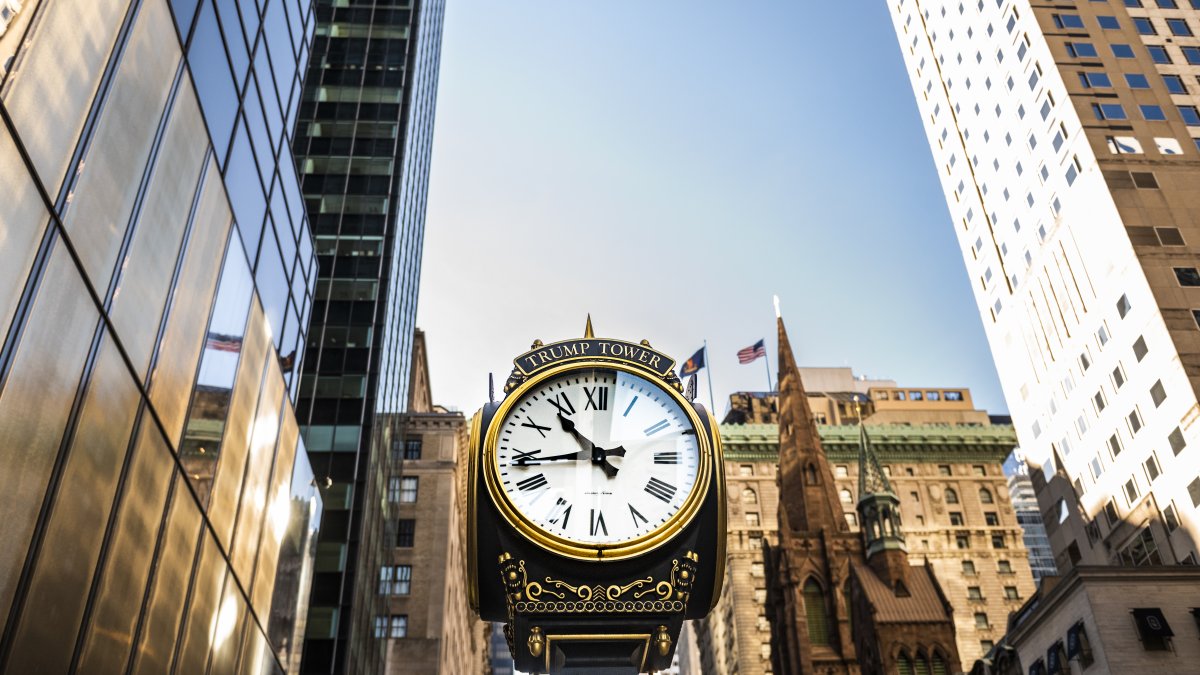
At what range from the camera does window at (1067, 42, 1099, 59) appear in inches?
2608

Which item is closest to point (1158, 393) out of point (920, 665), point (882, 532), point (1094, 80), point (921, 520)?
point (1094, 80)

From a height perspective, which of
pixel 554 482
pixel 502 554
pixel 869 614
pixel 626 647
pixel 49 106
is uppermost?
pixel 869 614

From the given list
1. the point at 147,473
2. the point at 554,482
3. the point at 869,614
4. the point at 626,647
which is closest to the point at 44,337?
the point at 147,473

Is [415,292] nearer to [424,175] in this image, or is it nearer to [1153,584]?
[424,175]

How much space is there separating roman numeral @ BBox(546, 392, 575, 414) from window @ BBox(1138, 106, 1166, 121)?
220 ft

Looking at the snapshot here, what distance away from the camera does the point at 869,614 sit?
276 feet

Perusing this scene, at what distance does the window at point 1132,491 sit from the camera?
55.4 meters

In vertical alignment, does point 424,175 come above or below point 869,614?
above

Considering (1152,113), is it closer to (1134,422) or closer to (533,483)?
(1134,422)

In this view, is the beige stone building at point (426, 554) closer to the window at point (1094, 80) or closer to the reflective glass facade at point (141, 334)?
the reflective glass facade at point (141, 334)

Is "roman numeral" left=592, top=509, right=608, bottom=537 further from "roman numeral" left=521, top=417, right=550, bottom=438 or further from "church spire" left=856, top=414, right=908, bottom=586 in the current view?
"church spire" left=856, top=414, right=908, bottom=586

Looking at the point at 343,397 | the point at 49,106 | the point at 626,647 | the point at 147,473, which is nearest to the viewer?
the point at 626,647

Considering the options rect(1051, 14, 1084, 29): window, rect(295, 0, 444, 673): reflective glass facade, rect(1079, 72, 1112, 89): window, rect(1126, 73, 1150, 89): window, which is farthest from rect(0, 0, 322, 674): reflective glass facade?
rect(1051, 14, 1084, 29): window

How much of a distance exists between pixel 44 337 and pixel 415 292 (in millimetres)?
60297
